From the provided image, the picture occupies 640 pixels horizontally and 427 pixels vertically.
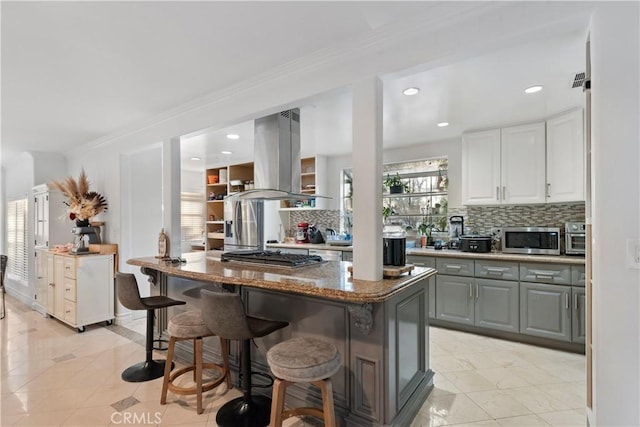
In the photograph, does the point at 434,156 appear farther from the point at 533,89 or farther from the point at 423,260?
the point at 533,89

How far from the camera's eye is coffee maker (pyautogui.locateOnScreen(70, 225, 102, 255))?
4141mm

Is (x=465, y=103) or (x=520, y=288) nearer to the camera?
(x=465, y=103)

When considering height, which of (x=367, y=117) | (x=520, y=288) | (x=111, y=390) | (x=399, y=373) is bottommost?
(x=111, y=390)

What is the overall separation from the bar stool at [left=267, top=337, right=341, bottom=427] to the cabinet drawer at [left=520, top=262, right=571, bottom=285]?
257 centimetres

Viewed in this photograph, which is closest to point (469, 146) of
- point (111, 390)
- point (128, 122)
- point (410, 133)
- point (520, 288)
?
point (410, 133)

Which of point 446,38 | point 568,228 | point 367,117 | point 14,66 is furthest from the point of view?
point 568,228

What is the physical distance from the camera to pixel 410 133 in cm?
414

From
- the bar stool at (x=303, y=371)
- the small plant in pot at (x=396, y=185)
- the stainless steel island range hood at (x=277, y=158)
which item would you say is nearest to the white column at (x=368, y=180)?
the bar stool at (x=303, y=371)

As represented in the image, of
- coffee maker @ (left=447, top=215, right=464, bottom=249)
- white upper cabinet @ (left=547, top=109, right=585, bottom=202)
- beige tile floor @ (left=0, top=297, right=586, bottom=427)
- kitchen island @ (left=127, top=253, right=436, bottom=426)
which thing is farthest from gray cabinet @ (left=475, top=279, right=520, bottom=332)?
kitchen island @ (left=127, top=253, right=436, bottom=426)

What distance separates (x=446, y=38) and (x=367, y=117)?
23.2 inches

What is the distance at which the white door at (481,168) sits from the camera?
386 centimetres

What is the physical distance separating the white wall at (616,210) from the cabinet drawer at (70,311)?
4.84 meters

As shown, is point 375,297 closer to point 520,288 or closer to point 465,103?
point 465,103

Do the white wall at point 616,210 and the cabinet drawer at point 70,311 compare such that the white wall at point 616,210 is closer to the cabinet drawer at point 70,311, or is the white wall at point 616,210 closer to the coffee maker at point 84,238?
the cabinet drawer at point 70,311
